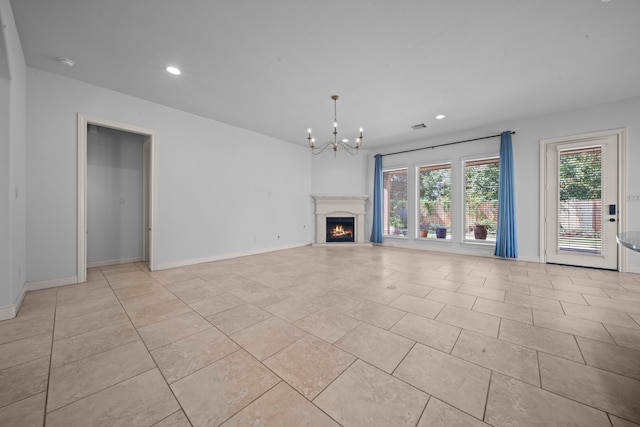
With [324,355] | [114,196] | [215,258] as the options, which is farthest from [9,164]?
[324,355]

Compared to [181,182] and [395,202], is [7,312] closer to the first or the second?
[181,182]

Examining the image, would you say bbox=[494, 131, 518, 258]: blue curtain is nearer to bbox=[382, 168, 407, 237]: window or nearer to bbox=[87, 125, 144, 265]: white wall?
bbox=[382, 168, 407, 237]: window

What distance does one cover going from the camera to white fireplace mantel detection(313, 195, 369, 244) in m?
7.31

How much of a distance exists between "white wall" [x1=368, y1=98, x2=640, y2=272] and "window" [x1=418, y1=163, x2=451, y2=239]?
0.27 meters

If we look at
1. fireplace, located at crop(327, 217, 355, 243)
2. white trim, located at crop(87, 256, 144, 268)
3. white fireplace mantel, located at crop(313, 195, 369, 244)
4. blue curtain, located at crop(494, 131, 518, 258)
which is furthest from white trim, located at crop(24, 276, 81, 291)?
blue curtain, located at crop(494, 131, 518, 258)

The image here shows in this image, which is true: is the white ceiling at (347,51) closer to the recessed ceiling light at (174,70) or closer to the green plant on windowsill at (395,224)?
the recessed ceiling light at (174,70)

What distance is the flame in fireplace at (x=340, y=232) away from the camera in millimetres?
7508

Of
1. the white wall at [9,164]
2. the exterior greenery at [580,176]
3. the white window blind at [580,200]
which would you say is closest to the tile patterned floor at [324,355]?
the white wall at [9,164]

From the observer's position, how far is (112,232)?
483cm

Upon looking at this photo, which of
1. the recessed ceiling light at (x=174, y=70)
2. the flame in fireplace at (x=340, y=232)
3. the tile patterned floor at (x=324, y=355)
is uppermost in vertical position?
the recessed ceiling light at (x=174, y=70)

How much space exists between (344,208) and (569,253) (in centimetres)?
499

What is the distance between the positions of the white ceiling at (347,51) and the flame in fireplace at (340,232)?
3884 millimetres

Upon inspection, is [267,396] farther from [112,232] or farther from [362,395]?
[112,232]

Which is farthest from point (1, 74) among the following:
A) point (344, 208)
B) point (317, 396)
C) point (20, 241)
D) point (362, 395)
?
point (344, 208)
